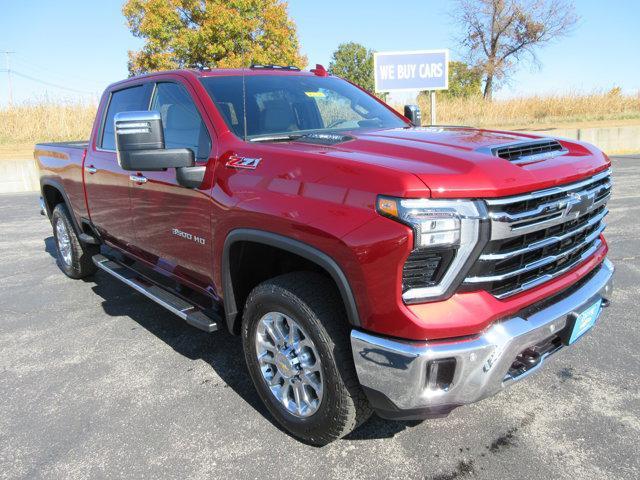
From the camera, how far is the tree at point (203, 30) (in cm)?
2080

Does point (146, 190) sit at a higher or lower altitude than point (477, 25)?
lower

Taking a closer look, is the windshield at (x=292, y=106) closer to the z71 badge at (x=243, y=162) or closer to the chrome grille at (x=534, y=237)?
the z71 badge at (x=243, y=162)

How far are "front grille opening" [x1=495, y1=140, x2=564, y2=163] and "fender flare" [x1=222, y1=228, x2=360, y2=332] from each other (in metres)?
0.92

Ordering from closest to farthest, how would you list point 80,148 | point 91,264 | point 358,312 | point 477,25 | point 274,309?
point 358,312 → point 274,309 → point 80,148 → point 91,264 → point 477,25

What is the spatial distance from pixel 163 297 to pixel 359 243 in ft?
6.44

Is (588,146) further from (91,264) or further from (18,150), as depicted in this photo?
(18,150)

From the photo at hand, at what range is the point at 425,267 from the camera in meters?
2.06

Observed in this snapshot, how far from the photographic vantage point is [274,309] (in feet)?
8.48

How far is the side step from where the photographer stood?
10.2ft

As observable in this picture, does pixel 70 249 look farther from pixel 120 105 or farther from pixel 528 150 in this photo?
pixel 528 150

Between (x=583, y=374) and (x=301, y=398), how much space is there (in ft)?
6.16

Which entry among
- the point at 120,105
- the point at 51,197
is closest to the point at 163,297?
the point at 120,105

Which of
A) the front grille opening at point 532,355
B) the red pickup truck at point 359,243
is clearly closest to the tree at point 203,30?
the red pickup truck at point 359,243

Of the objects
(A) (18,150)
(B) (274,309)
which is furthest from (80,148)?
(A) (18,150)
